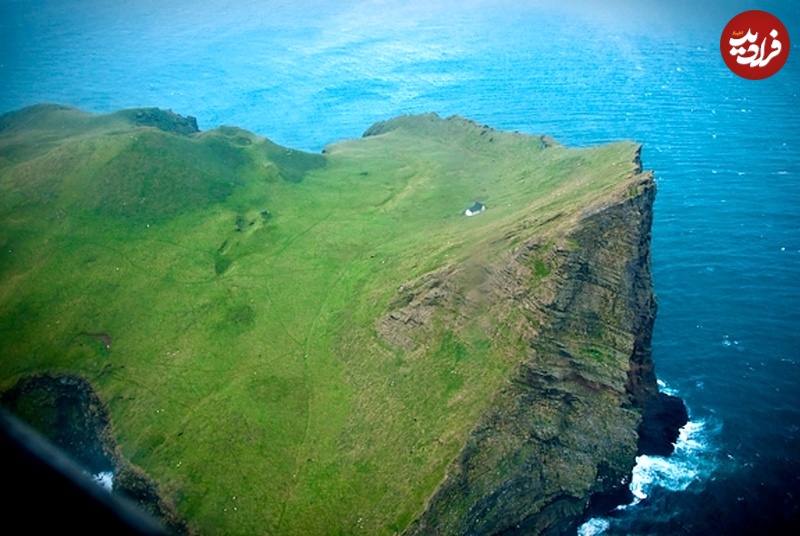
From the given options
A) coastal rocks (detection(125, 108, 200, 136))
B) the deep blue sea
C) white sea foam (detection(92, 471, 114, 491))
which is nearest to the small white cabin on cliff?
the deep blue sea

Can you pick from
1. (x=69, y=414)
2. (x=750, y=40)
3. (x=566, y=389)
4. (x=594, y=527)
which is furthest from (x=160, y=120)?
(x=750, y=40)

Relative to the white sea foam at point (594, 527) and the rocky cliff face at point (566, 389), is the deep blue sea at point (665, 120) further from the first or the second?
the rocky cliff face at point (566, 389)

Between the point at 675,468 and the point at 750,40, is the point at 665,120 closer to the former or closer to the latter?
the point at 750,40

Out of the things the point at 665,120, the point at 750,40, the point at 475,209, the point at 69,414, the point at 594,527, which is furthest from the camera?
the point at 665,120

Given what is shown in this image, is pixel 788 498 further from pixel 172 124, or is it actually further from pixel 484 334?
pixel 172 124

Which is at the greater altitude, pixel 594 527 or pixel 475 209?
pixel 475 209

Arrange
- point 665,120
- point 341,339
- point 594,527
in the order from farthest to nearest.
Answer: point 665,120, point 341,339, point 594,527

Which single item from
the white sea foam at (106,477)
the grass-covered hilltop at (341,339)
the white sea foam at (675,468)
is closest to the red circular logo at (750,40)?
the grass-covered hilltop at (341,339)
